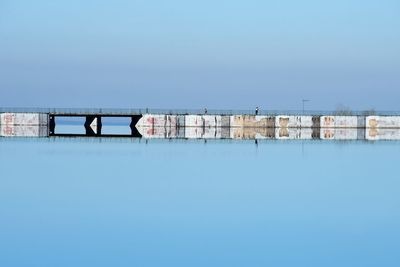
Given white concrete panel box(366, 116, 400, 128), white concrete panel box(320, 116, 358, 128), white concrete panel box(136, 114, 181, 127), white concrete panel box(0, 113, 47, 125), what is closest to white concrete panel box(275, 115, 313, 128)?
white concrete panel box(320, 116, 358, 128)

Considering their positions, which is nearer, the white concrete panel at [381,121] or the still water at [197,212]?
the still water at [197,212]

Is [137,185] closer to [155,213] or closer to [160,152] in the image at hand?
[155,213]

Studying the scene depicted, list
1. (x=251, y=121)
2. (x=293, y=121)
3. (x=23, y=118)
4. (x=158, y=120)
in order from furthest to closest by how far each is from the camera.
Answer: (x=293, y=121)
(x=251, y=121)
(x=158, y=120)
(x=23, y=118)

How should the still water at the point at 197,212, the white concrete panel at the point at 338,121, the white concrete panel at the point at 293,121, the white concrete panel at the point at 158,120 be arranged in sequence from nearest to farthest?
the still water at the point at 197,212 → the white concrete panel at the point at 158,120 → the white concrete panel at the point at 293,121 → the white concrete panel at the point at 338,121

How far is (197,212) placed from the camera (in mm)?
22828

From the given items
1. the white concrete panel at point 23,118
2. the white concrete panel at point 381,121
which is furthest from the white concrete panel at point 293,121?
A: the white concrete panel at point 23,118

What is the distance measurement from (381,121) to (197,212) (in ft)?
243

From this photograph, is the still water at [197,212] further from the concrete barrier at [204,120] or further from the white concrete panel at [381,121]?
the white concrete panel at [381,121]

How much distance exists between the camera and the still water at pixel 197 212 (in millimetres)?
16859

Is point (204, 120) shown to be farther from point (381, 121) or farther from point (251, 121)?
point (381, 121)

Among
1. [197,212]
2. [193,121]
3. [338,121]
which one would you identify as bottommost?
[197,212]

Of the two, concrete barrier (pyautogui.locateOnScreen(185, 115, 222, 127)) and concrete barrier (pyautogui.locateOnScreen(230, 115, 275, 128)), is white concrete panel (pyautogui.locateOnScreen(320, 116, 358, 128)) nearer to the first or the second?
concrete barrier (pyautogui.locateOnScreen(230, 115, 275, 128))

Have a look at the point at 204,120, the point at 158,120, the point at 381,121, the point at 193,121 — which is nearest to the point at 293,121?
the point at 381,121

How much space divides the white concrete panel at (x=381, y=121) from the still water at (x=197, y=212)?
50774mm
